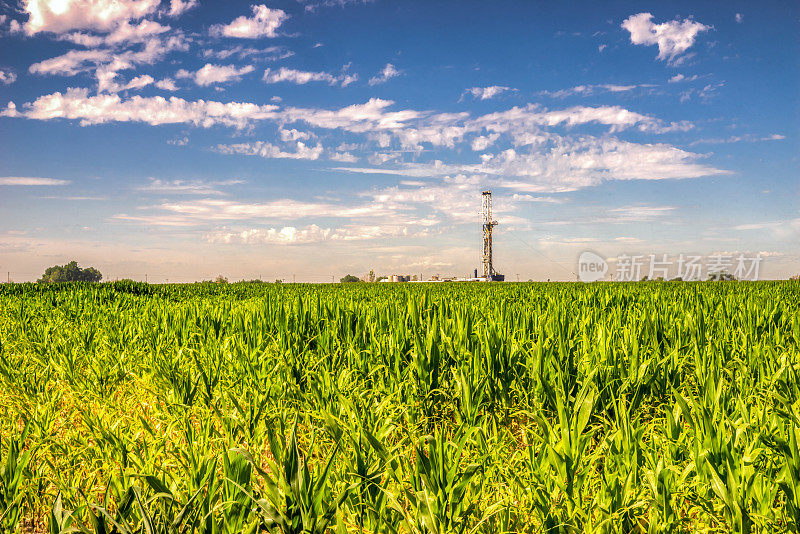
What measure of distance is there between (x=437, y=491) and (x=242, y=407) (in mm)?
1579

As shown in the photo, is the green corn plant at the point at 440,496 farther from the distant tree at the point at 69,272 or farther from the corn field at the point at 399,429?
the distant tree at the point at 69,272

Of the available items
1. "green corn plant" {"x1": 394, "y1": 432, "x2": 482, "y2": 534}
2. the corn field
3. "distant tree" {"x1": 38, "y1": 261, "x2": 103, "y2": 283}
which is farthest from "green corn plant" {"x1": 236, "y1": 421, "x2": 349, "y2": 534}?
"distant tree" {"x1": 38, "y1": 261, "x2": 103, "y2": 283}

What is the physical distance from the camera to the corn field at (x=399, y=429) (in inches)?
67.9

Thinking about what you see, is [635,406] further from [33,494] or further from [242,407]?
[33,494]

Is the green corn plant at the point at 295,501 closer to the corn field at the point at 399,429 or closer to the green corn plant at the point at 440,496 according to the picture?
the corn field at the point at 399,429

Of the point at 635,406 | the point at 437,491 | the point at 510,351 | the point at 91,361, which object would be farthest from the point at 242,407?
the point at 635,406

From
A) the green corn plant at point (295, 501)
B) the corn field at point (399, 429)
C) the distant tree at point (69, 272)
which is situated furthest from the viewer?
the distant tree at point (69, 272)

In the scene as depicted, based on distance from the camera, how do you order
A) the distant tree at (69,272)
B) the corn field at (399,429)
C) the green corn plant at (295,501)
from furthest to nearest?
1. the distant tree at (69,272)
2. the corn field at (399,429)
3. the green corn plant at (295,501)

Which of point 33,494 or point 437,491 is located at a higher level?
point 437,491

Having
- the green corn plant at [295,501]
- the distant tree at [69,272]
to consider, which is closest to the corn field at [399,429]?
the green corn plant at [295,501]

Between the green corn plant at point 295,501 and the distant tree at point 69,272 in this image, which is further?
the distant tree at point 69,272

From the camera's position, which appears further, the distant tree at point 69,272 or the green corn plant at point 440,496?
the distant tree at point 69,272

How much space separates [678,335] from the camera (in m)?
4.03

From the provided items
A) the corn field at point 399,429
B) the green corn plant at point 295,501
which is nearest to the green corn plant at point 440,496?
the corn field at point 399,429
